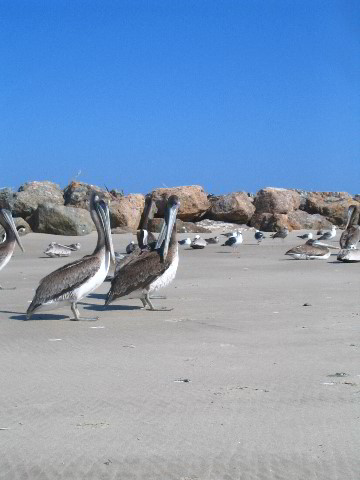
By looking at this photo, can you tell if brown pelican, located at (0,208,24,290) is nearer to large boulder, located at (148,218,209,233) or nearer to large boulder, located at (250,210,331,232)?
large boulder, located at (148,218,209,233)

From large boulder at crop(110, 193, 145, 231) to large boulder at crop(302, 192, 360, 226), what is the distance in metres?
8.55

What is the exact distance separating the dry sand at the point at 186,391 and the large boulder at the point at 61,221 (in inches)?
496

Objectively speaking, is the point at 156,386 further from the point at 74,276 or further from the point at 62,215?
the point at 62,215

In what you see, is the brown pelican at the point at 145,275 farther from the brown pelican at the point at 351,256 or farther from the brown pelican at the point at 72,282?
the brown pelican at the point at 351,256

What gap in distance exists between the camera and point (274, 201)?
28719 mm

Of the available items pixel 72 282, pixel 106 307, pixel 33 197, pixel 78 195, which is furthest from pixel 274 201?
pixel 72 282

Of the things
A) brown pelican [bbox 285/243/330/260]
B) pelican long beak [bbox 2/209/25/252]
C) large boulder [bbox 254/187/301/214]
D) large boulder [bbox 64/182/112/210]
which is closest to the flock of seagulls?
pelican long beak [bbox 2/209/25/252]

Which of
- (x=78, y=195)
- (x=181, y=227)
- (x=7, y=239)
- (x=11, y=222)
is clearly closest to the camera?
(x=7, y=239)

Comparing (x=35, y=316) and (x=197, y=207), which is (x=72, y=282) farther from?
(x=197, y=207)

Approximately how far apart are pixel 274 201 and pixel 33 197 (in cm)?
885

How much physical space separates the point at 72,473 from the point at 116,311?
17.1 ft

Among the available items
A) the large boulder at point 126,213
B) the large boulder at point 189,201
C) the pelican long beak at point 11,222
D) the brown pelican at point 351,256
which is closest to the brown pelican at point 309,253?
the brown pelican at point 351,256

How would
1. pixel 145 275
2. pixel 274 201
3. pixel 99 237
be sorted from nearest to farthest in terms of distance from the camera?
pixel 99 237 < pixel 145 275 < pixel 274 201

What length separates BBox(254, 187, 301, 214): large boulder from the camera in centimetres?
2867
